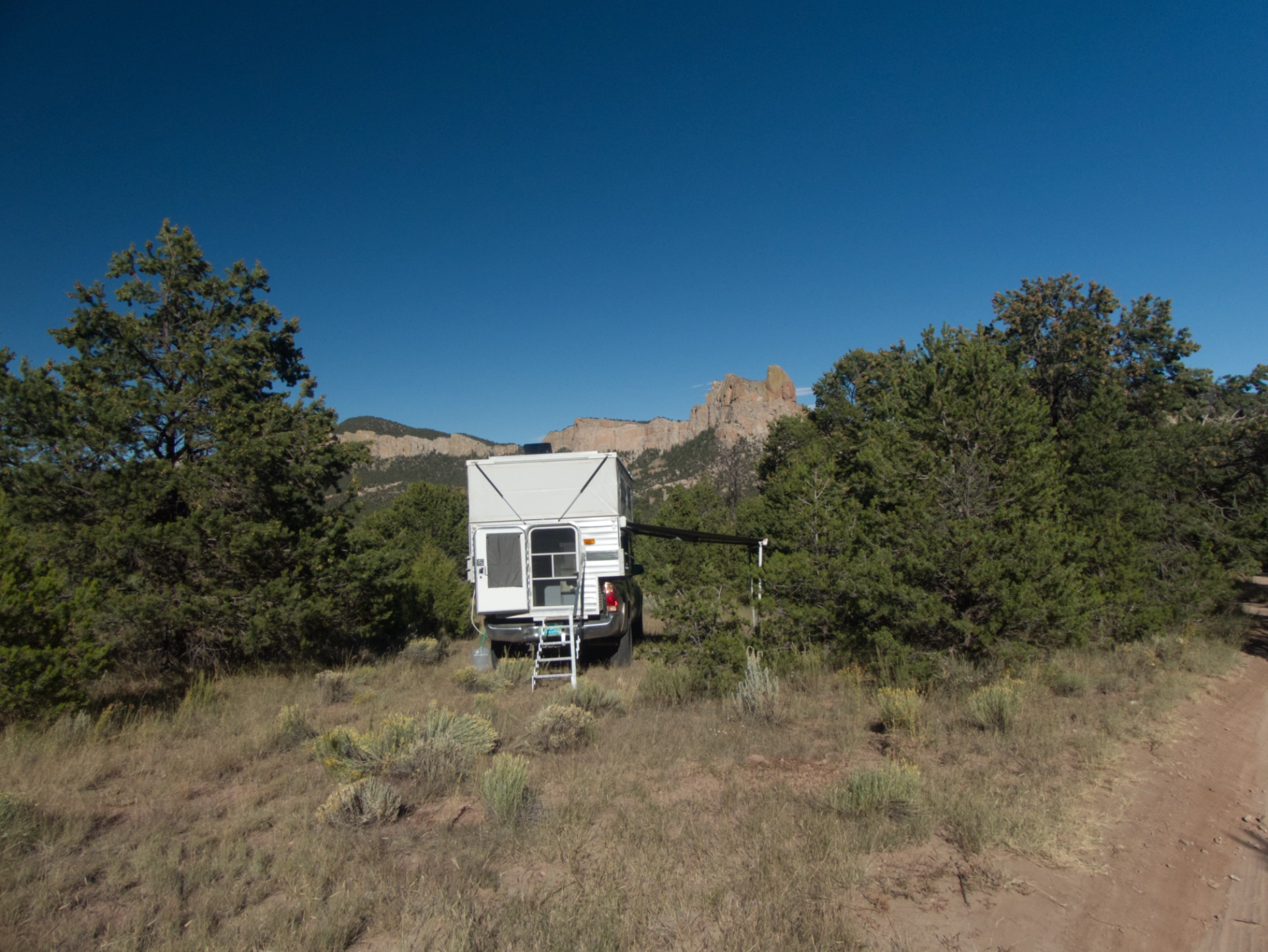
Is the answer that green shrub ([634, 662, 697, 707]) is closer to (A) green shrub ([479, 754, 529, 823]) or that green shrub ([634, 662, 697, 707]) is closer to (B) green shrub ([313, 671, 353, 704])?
(A) green shrub ([479, 754, 529, 823])

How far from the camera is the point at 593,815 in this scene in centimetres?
430

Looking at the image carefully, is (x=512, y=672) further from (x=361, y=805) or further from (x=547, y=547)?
(x=361, y=805)

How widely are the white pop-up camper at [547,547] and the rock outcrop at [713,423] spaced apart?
96.7 metres

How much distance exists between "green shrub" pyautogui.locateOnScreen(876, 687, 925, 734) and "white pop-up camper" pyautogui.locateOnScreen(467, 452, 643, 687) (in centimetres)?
424

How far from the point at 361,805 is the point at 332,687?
4.48 m

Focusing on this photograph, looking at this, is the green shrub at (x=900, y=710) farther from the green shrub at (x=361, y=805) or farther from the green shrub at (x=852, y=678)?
the green shrub at (x=361, y=805)

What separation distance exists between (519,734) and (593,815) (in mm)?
2089

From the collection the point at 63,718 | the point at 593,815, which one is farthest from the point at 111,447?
the point at 593,815

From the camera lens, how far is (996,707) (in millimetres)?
6004

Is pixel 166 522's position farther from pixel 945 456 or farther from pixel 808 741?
pixel 945 456

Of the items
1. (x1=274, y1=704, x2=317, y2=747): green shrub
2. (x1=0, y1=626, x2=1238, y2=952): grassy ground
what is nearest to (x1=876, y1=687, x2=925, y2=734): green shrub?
(x1=0, y1=626, x2=1238, y2=952): grassy ground

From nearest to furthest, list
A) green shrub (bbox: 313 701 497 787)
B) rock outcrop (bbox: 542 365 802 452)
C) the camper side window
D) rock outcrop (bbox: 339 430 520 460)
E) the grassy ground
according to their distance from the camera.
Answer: the grassy ground → green shrub (bbox: 313 701 497 787) → the camper side window → rock outcrop (bbox: 542 365 802 452) → rock outcrop (bbox: 339 430 520 460)

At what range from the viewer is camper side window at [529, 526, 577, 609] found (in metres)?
9.81

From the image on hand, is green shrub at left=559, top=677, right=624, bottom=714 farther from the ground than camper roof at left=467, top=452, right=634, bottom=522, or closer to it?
closer to it
